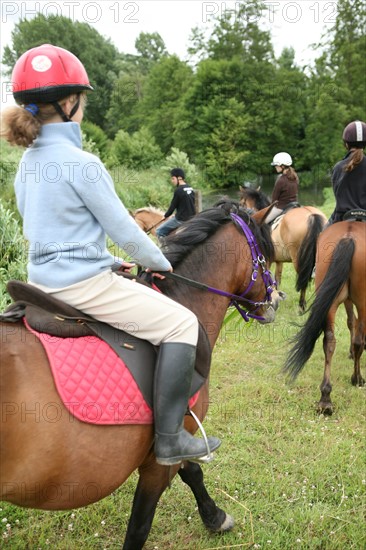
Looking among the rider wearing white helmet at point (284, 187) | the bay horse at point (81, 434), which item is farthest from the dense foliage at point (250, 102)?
the bay horse at point (81, 434)

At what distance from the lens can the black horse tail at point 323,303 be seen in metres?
4.69

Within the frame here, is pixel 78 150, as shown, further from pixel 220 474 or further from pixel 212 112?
pixel 212 112

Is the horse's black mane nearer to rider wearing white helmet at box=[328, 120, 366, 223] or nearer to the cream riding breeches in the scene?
the cream riding breeches

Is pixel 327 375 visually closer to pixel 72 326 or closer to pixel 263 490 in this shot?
pixel 263 490

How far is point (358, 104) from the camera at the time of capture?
38875 mm

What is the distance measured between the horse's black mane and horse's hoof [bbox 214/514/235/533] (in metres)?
1.84

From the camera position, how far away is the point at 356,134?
4.88 meters

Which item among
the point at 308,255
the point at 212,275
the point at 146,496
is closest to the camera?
the point at 146,496

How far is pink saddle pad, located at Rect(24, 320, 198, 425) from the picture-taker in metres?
1.88

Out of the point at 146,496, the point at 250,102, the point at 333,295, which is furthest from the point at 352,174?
the point at 250,102

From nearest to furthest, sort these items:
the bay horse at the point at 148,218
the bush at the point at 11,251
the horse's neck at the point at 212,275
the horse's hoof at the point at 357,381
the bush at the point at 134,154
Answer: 1. the horse's neck at the point at 212,275
2. the horse's hoof at the point at 357,381
3. the bush at the point at 11,251
4. the bay horse at the point at 148,218
5. the bush at the point at 134,154

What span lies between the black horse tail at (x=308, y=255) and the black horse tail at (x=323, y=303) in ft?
8.05

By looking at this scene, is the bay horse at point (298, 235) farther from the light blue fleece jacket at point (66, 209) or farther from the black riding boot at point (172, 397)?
the light blue fleece jacket at point (66, 209)

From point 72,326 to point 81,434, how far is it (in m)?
0.47
